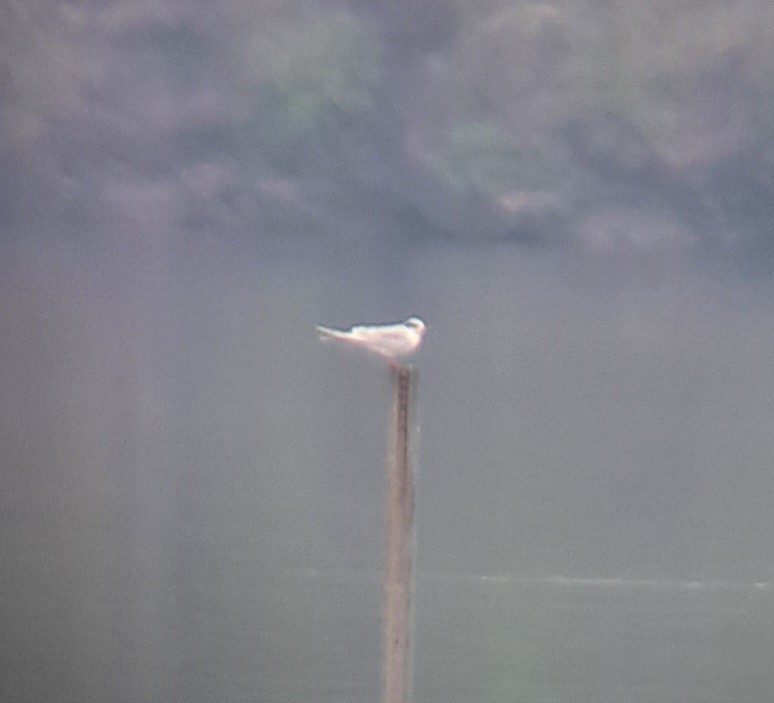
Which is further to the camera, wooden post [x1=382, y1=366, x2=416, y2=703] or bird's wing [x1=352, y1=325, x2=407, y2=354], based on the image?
bird's wing [x1=352, y1=325, x2=407, y2=354]

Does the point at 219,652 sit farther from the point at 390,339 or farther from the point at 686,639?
the point at 390,339

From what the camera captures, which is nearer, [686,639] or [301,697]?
[301,697]

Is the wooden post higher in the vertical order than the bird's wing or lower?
lower

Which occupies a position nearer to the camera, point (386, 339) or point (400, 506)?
point (400, 506)

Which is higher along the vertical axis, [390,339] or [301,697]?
[390,339]

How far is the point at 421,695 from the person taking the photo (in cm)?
486

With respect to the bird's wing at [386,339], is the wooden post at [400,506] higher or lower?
lower

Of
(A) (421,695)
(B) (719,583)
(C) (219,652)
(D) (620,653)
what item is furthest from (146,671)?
(B) (719,583)

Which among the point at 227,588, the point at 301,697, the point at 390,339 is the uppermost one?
the point at 390,339

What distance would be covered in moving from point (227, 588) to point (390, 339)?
2733mm

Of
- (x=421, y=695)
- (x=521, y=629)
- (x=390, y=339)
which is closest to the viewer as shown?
(x=390, y=339)

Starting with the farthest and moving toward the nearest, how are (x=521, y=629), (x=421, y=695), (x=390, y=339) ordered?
(x=521, y=629) → (x=421, y=695) → (x=390, y=339)

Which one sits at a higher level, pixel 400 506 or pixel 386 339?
pixel 386 339

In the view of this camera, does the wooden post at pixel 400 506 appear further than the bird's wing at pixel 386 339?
No
